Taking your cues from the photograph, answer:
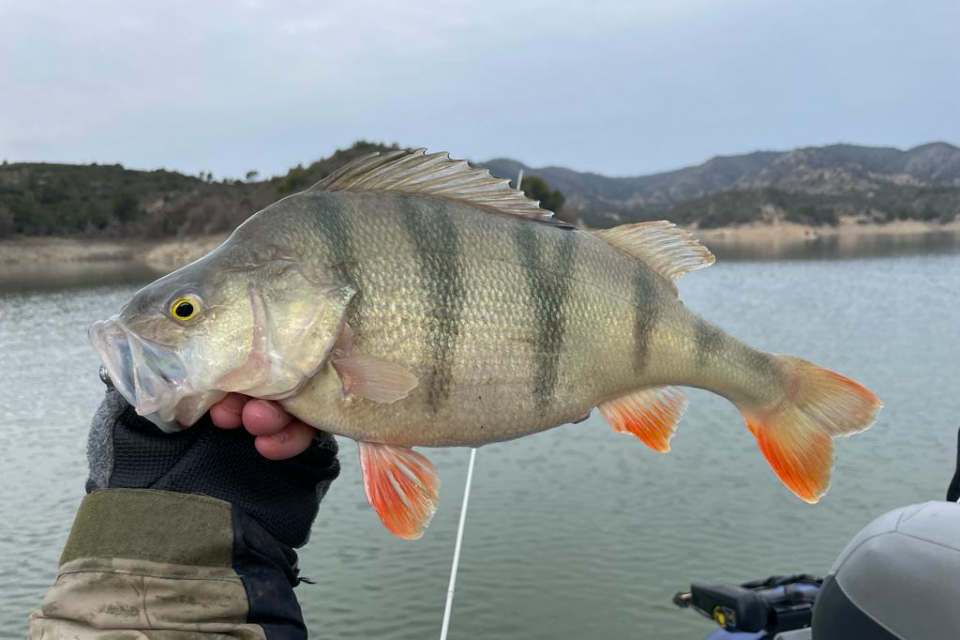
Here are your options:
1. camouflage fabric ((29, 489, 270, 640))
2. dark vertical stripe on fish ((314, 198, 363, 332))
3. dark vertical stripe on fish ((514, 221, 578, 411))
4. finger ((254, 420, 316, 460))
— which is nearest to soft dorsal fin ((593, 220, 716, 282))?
dark vertical stripe on fish ((514, 221, 578, 411))

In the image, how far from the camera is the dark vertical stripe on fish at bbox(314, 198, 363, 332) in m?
1.89

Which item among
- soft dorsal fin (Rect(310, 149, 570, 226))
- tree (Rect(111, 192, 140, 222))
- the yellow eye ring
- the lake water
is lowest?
the lake water

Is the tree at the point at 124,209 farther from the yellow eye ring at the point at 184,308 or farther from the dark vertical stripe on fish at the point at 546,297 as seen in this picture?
the dark vertical stripe on fish at the point at 546,297

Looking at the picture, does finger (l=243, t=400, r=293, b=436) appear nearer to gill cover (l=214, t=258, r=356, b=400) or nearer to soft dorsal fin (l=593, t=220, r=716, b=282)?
gill cover (l=214, t=258, r=356, b=400)

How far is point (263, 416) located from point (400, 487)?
0.43 meters

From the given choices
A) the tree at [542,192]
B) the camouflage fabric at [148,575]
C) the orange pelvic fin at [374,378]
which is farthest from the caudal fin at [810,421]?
the tree at [542,192]

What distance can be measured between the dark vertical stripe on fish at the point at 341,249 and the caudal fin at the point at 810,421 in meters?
1.37

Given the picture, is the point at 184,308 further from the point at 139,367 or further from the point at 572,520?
the point at 572,520

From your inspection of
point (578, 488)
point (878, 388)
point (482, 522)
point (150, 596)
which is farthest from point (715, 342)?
point (878, 388)

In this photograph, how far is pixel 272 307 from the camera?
6.15ft

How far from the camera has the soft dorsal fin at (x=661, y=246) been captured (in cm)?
232

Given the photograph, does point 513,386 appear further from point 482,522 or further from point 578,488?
point 578,488

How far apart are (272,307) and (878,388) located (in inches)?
620

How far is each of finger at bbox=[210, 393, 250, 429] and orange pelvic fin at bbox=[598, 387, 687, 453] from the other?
1.09 metres
